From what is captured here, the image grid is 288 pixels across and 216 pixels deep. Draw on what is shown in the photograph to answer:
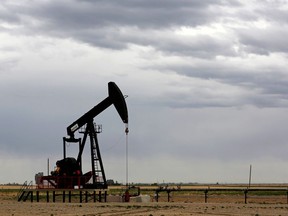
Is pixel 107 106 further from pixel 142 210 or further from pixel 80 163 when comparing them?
pixel 142 210

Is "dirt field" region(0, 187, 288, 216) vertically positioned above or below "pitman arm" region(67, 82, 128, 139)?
below

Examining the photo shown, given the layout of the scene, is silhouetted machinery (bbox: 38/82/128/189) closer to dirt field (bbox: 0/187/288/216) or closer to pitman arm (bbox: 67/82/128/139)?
pitman arm (bbox: 67/82/128/139)

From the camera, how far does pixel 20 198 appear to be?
62.5 meters

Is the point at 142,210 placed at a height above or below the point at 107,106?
below

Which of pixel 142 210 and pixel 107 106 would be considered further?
pixel 107 106

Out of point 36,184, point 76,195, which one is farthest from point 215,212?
point 76,195

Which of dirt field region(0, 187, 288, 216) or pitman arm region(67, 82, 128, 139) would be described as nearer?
dirt field region(0, 187, 288, 216)

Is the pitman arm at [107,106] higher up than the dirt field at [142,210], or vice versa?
the pitman arm at [107,106]

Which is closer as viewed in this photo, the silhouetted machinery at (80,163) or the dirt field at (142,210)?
the dirt field at (142,210)

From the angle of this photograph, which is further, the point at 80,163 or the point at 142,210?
the point at 80,163

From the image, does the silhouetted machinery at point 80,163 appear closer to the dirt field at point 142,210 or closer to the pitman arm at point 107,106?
the pitman arm at point 107,106

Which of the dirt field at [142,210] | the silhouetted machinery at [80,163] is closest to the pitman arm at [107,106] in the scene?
the silhouetted machinery at [80,163]

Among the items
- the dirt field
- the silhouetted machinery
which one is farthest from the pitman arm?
the dirt field

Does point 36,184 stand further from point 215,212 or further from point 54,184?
point 215,212
